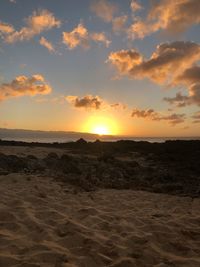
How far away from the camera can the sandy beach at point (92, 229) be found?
15.1 ft

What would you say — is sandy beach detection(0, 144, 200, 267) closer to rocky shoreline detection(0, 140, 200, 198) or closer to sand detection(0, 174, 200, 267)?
sand detection(0, 174, 200, 267)

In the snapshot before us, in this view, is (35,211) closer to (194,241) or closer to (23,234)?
(23,234)

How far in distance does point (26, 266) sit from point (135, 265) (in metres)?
1.50

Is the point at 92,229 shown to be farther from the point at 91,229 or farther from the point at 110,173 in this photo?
the point at 110,173

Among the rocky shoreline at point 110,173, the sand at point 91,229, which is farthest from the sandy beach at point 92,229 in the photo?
the rocky shoreline at point 110,173

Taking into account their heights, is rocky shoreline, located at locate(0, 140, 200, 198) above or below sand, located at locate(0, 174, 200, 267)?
above

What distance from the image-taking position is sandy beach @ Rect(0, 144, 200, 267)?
4.59 meters

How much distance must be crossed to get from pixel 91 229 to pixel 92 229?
2 cm

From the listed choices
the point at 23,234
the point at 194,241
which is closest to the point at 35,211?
the point at 23,234

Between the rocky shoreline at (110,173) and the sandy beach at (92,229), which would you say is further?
the rocky shoreline at (110,173)

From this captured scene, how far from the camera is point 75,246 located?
16.3 ft

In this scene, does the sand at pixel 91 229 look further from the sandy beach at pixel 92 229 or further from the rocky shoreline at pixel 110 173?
the rocky shoreline at pixel 110 173

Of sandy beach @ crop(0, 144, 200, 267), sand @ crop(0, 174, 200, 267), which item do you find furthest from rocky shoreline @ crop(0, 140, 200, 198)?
sand @ crop(0, 174, 200, 267)

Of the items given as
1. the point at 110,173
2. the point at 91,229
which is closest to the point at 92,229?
the point at 91,229
